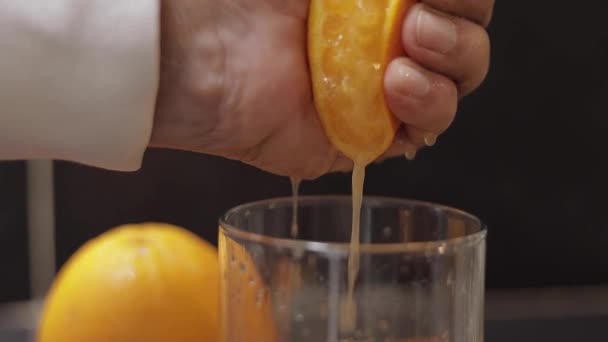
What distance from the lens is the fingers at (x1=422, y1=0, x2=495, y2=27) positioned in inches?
18.3

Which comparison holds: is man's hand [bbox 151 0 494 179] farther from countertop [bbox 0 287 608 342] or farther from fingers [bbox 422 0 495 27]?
countertop [bbox 0 287 608 342]

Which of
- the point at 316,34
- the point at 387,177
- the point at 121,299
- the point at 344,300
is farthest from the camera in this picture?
the point at 387,177

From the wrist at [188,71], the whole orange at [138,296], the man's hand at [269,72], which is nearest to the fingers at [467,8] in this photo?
the man's hand at [269,72]

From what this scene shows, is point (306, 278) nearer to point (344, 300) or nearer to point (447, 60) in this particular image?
point (344, 300)

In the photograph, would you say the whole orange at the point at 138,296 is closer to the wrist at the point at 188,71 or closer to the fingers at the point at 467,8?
the wrist at the point at 188,71

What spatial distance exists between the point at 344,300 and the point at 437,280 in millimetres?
47

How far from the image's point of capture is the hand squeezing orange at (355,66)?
430 millimetres

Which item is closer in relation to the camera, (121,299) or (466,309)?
(466,309)

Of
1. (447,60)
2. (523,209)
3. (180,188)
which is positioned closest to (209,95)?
(447,60)

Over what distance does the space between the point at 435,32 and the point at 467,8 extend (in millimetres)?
35

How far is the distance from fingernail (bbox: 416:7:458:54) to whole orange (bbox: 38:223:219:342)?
0.74ft

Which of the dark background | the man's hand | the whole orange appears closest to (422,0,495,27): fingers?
the man's hand

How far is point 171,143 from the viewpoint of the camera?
50 cm

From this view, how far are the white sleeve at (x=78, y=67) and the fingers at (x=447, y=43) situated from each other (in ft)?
0.47
